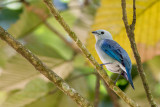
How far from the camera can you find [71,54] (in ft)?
12.0

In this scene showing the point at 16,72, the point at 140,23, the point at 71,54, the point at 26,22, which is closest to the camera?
the point at 140,23

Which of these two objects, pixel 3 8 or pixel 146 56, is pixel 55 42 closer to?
pixel 3 8

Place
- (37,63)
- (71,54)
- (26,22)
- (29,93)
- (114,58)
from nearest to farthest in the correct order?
1. (37,63)
2. (114,58)
3. (29,93)
4. (26,22)
5. (71,54)

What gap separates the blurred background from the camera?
2.43 meters

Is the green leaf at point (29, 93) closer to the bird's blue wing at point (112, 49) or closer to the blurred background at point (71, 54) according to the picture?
the blurred background at point (71, 54)

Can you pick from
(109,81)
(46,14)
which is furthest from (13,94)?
(109,81)

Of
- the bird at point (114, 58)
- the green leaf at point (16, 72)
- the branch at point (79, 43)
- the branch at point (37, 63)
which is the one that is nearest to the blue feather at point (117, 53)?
the bird at point (114, 58)

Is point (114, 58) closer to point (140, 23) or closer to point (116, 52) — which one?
point (116, 52)

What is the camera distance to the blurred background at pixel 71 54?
7.98ft

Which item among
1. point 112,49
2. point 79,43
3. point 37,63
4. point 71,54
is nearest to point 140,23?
point 112,49

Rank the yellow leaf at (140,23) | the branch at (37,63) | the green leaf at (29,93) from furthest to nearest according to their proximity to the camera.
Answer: the green leaf at (29,93) < the yellow leaf at (140,23) < the branch at (37,63)

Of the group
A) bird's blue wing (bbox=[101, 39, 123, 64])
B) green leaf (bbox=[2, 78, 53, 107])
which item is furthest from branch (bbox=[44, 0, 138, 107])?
green leaf (bbox=[2, 78, 53, 107])

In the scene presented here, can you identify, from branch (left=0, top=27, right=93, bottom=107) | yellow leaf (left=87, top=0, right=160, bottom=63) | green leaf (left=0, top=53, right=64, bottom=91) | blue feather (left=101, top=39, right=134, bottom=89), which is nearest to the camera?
branch (left=0, top=27, right=93, bottom=107)

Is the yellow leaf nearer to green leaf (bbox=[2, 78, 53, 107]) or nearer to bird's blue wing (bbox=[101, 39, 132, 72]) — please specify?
bird's blue wing (bbox=[101, 39, 132, 72])
